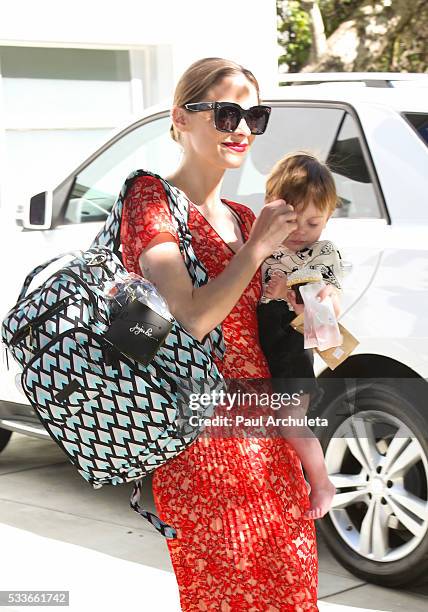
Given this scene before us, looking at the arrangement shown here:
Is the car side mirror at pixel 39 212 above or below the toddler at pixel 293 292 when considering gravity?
below

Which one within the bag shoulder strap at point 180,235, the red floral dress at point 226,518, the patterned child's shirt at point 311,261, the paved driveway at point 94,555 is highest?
the bag shoulder strap at point 180,235

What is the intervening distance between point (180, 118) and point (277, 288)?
0.43m

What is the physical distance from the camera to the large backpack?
2.17 meters

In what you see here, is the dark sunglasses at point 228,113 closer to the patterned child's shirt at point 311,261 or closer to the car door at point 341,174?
the patterned child's shirt at point 311,261

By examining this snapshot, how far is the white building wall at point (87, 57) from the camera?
9.62 metres

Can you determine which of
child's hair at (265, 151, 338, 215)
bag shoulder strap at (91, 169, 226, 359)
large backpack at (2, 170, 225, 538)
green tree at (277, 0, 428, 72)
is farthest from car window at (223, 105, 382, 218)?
green tree at (277, 0, 428, 72)

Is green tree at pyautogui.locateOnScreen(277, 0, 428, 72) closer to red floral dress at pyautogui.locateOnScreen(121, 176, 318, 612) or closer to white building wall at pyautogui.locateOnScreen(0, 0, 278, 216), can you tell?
white building wall at pyautogui.locateOnScreen(0, 0, 278, 216)

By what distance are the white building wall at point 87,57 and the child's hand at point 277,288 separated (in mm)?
6853

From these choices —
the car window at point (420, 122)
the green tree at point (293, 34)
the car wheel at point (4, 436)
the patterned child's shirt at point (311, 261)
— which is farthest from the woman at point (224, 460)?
the green tree at point (293, 34)

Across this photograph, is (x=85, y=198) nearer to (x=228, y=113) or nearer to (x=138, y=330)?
(x=228, y=113)

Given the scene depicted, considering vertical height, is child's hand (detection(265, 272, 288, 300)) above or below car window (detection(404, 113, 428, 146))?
above

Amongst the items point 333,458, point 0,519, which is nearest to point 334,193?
point 333,458

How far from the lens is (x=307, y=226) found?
8.59 ft

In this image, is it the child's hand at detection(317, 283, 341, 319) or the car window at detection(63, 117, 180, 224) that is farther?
the car window at detection(63, 117, 180, 224)
